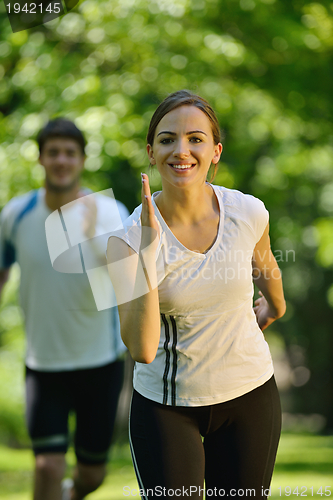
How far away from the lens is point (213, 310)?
201 cm

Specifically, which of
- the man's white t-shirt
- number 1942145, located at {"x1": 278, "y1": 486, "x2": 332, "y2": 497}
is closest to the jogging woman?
the man's white t-shirt

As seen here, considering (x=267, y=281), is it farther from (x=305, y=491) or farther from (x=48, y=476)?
(x=305, y=491)

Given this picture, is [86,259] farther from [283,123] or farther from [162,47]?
[283,123]

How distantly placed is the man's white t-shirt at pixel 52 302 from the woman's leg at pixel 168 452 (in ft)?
3.77

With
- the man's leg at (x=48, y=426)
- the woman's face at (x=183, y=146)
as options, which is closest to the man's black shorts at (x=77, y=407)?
the man's leg at (x=48, y=426)

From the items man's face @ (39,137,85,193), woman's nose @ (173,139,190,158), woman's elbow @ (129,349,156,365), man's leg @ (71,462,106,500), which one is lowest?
man's leg @ (71,462,106,500)

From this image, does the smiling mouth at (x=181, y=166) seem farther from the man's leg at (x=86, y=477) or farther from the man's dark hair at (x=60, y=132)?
the man's leg at (x=86, y=477)

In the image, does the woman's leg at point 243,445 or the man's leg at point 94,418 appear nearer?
the woman's leg at point 243,445

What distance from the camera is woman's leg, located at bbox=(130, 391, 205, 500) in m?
1.96

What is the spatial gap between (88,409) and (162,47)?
3.94 metres

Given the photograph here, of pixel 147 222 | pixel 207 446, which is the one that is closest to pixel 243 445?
pixel 207 446

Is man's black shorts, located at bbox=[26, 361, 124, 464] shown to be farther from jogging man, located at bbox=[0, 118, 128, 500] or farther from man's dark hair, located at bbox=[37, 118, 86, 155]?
man's dark hair, located at bbox=[37, 118, 86, 155]

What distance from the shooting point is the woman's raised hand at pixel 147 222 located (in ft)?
6.21

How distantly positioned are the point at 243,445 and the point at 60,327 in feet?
4.72
